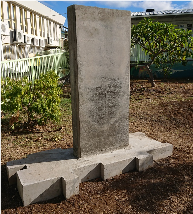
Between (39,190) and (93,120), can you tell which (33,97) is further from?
(39,190)

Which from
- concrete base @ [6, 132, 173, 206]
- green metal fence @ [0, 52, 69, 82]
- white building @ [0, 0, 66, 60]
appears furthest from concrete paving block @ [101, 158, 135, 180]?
white building @ [0, 0, 66, 60]

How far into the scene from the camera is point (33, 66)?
25.4 ft

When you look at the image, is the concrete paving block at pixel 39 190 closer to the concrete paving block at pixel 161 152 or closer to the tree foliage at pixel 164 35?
the concrete paving block at pixel 161 152

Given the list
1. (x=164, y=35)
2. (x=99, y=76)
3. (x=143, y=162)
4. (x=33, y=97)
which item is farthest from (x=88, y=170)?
(x=164, y=35)

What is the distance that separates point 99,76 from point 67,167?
1.29m

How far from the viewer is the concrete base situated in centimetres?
283

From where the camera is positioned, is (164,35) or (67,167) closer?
(67,167)

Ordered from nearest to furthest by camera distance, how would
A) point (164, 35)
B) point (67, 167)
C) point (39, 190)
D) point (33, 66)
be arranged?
point (39, 190) → point (67, 167) → point (33, 66) → point (164, 35)

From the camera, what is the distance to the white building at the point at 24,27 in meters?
9.48

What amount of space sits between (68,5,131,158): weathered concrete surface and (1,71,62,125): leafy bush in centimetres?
182

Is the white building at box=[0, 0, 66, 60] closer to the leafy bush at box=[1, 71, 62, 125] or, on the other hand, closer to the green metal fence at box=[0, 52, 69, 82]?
the green metal fence at box=[0, 52, 69, 82]

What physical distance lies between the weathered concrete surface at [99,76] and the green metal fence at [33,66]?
3.19 metres

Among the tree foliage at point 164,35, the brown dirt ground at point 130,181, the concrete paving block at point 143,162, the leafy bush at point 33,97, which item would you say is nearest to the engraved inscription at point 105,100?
the concrete paving block at point 143,162

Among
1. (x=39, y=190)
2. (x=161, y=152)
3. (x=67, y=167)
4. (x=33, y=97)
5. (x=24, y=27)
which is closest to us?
(x=39, y=190)
